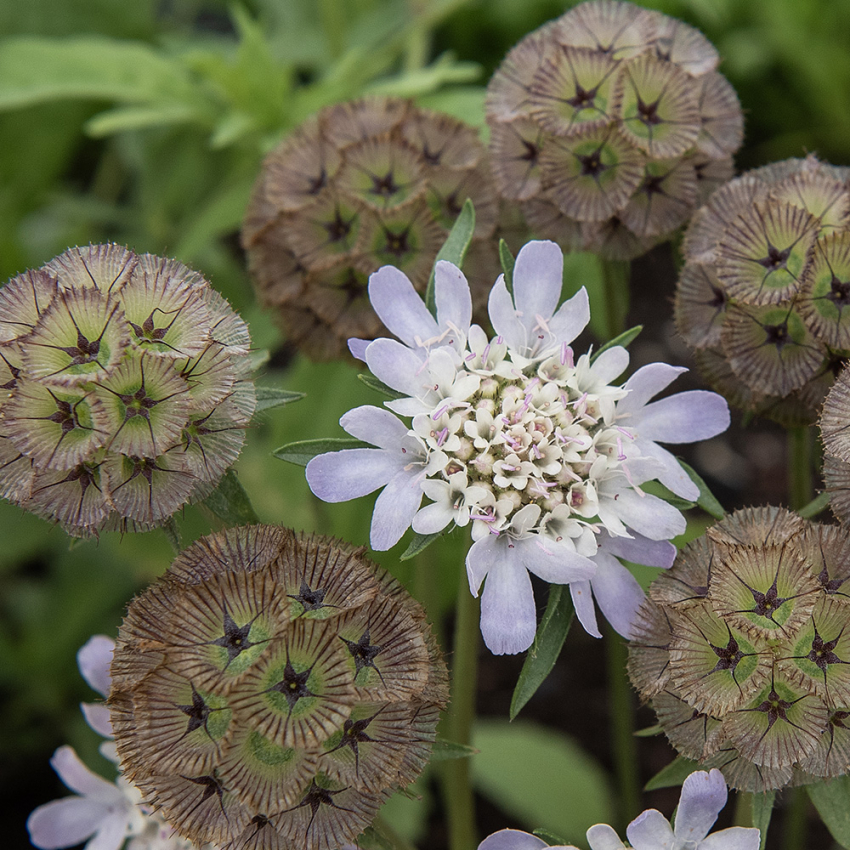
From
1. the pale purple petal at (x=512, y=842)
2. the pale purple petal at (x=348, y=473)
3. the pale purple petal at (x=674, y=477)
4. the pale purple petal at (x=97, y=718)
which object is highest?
the pale purple petal at (x=348, y=473)

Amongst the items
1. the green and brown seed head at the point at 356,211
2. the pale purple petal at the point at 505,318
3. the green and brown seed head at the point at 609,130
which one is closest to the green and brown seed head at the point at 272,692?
the pale purple petal at the point at 505,318

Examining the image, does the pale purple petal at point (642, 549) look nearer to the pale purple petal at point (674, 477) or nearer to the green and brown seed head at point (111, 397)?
the pale purple petal at point (674, 477)

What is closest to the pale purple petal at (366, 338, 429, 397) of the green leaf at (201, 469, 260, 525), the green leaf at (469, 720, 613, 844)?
the green leaf at (201, 469, 260, 525)

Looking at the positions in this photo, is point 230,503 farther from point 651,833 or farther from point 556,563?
point 651,833

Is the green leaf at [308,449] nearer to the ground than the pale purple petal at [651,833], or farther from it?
farther from it

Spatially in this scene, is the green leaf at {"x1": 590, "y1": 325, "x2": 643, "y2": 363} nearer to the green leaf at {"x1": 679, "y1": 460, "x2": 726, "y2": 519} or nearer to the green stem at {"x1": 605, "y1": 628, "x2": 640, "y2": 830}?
the green leaf at {"x1": 679, "y1": 460, "x2": 726, "y2": 519}

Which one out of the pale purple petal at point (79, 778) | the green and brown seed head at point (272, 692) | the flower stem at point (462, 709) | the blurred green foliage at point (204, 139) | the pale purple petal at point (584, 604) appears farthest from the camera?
the blurred green foliage at point (204, 139)
